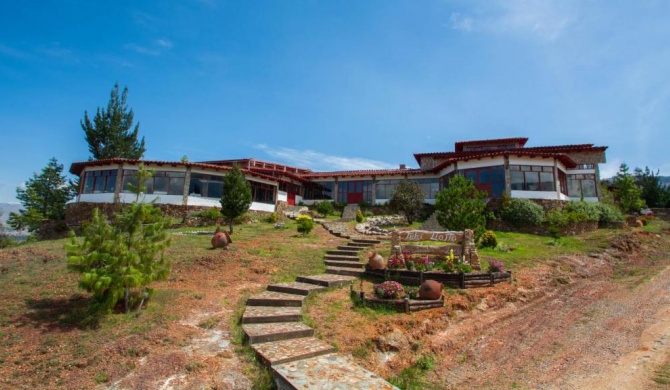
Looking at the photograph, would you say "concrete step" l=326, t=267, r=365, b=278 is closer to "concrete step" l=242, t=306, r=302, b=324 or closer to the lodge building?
"concrete step" l=242, t=306, r=302, b=324

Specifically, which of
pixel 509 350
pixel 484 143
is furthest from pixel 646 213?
pixel 509 350

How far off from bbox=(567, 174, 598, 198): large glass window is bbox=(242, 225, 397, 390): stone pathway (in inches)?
1087

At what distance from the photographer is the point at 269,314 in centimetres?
879

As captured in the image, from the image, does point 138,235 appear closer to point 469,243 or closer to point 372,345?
point 372,345

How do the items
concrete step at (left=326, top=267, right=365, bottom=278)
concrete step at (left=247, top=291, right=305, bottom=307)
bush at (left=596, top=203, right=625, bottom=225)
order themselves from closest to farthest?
concrete step at (left=247, top=291, right=305, bottom=307)
concrete step at (left=326, top=267, right=365, bottom=278)
bush at (left=596, top=203, right=625, bottom=225)

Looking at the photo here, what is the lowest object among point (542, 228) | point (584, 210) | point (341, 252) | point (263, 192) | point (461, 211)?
point (341, 252)

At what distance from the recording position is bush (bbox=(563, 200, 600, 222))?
77.3ft

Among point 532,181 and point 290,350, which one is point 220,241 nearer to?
point 290,350

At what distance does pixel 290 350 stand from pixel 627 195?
39.6 m

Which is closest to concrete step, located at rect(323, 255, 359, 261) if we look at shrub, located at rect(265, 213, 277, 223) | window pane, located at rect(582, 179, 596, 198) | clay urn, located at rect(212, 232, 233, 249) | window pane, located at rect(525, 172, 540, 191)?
clay urn, located at rect(212, 232, 233, 249)

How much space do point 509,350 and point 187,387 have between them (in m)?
7.83

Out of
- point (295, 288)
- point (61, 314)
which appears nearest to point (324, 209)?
point (295, 288)

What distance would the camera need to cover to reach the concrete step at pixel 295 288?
A: 1093 cm

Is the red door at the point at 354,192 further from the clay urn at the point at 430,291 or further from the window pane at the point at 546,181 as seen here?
the clay urn at the point at 430,291
